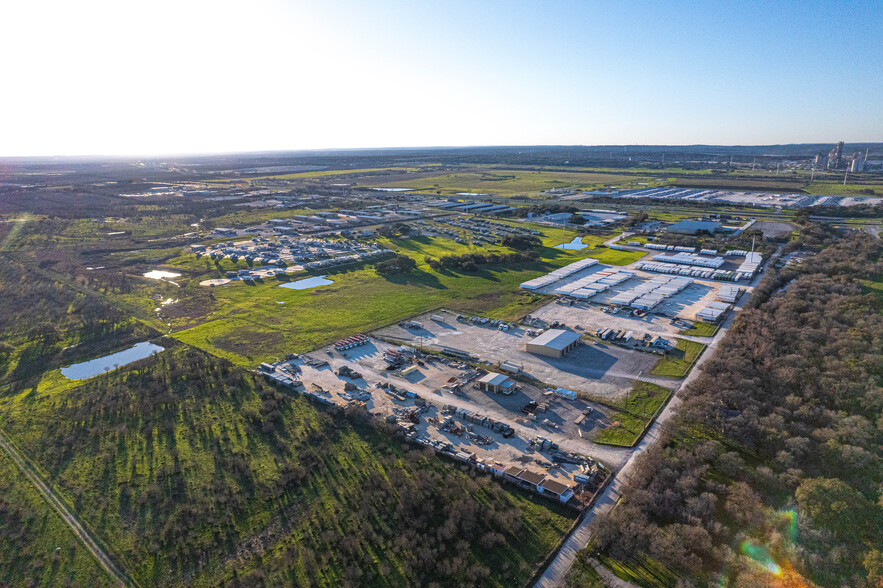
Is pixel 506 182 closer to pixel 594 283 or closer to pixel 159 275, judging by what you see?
pixel 594 283

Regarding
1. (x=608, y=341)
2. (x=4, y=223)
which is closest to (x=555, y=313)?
(x=608, y=341)

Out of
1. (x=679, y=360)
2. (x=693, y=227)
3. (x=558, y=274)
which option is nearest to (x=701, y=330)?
(x=679, y=360)

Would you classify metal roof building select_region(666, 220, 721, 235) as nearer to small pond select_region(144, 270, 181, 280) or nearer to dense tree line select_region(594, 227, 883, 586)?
dense tree line select_region(594, 227, 883, 586)

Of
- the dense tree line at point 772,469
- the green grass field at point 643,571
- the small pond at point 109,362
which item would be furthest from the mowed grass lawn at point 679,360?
the small pond at point 109,362

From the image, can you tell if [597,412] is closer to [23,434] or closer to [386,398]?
[386,398]

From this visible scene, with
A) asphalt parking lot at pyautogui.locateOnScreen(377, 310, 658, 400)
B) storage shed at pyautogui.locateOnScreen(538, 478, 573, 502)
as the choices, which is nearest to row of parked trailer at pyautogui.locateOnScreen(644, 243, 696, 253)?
asphalt parking lot at pyautogui.locateOnScreen(377, 310, 658, 400)

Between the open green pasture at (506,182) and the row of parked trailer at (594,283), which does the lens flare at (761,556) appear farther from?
the open green pasture at (506,182)

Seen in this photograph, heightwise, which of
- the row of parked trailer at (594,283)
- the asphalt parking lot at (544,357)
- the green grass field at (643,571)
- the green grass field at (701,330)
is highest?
the row of parked trailer at (594,283)
